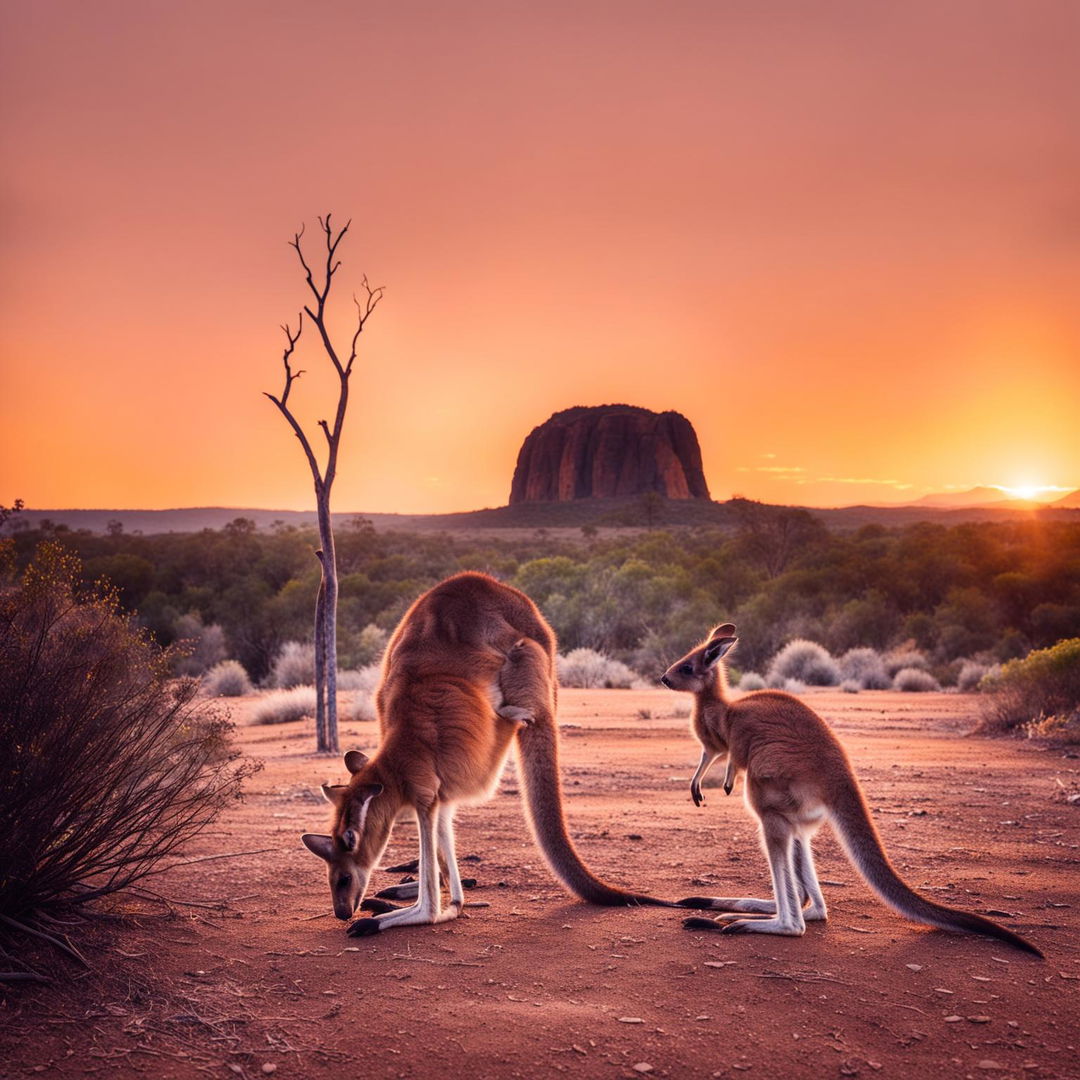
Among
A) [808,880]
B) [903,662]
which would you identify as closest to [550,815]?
[808,880]

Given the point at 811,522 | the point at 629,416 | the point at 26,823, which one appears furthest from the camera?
the point at 629,416

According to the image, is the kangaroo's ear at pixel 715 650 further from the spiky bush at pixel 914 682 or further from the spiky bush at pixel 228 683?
the spiky bush at pixel 228 683

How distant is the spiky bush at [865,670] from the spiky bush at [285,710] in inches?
543

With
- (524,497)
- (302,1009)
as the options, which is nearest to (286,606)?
(302,1009)

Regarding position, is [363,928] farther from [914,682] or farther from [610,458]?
[610,458]

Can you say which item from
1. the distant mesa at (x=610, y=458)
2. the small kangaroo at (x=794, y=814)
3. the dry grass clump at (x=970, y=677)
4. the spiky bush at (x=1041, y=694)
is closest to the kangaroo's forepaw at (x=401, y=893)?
the small kangaroo at (x=794, y=814)

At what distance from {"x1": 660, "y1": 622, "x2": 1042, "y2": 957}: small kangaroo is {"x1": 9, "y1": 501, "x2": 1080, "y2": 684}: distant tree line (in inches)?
960

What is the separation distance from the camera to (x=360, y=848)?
5.94 m

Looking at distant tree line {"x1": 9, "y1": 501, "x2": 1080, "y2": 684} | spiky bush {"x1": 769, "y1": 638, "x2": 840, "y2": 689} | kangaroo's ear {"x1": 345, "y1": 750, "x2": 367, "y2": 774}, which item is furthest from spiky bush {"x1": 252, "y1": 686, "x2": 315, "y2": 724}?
kangaroo's ear {"x1": 345, "y1": 750, "x2": 367, "y2": 774}

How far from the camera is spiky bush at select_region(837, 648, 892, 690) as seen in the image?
28.0 metres

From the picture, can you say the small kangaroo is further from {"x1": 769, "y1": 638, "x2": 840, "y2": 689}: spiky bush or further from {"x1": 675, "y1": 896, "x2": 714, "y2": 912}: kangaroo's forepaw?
{"x1": 769, "y1": 638, "x2": 840, "y2": 689}: spiky bush

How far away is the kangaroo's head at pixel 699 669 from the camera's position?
686 cm

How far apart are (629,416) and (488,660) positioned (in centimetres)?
13592

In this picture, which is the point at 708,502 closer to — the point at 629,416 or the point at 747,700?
the point at 629,416
